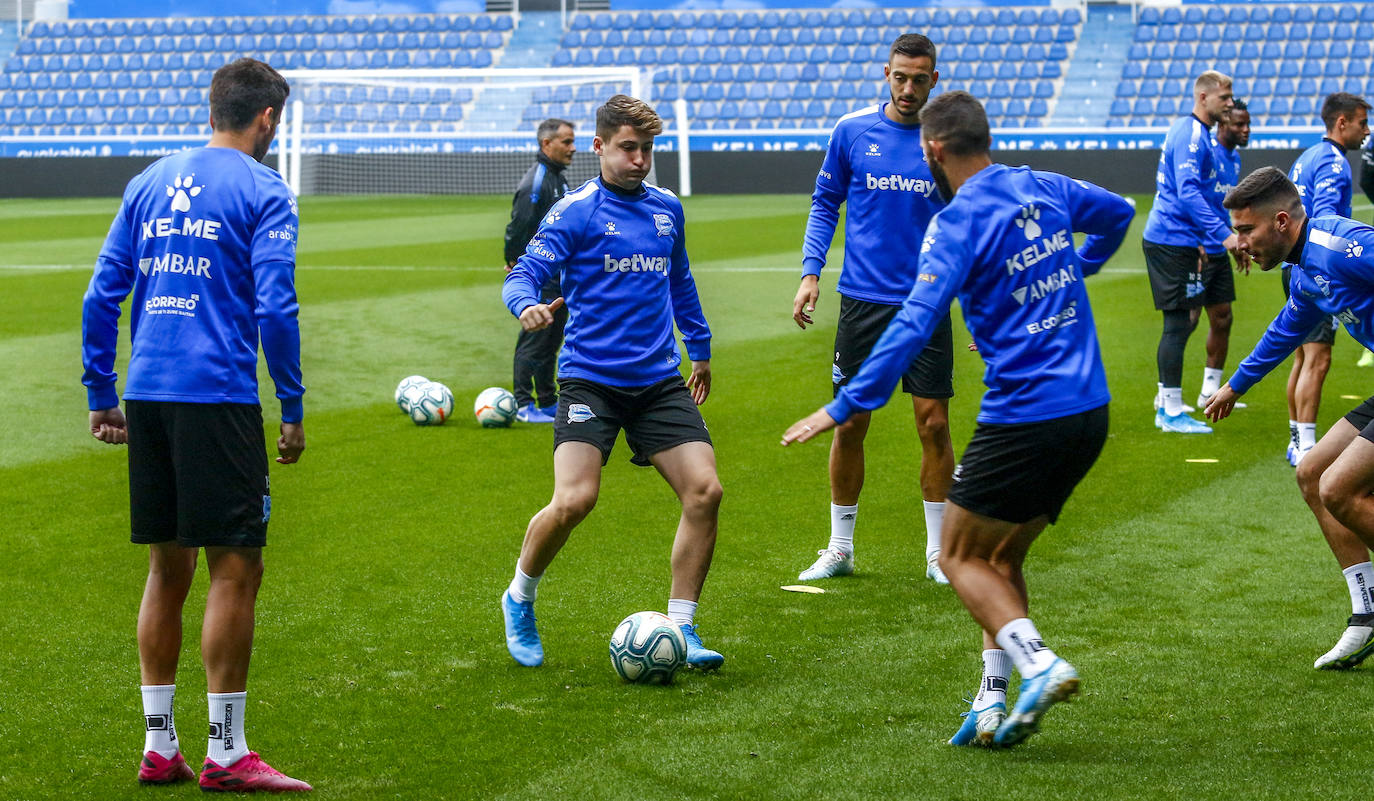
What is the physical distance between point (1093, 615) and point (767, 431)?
426 cm

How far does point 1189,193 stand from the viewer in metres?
9.92

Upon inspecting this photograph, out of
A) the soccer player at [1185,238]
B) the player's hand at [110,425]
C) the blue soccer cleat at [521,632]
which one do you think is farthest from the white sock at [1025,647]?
the soccer player at [1185,238]

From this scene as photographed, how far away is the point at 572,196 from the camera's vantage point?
548 cm

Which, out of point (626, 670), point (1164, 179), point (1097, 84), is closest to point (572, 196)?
point (626, 670)

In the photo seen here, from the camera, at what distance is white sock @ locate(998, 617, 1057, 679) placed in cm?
411

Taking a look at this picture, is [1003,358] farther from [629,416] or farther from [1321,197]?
[1321,197]

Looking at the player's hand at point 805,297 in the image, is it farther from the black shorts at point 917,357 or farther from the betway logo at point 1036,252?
the betway logo at point 1036,252

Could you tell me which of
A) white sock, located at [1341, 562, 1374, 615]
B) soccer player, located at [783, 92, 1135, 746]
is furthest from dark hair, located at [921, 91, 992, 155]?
white sock, located at [1341, 562, 1374, 615]

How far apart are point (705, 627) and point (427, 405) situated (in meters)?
4.86

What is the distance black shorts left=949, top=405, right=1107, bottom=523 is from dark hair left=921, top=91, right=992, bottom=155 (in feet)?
2.63

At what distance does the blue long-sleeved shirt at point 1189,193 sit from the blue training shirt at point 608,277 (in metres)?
5.49

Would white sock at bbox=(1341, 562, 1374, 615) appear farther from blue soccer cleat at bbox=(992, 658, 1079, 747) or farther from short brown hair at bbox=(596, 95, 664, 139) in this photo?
short brown hair at bbox=(596, 95, 664, 139)

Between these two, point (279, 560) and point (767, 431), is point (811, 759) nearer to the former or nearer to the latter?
point (279, 560)

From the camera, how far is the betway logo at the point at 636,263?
5441 mm
